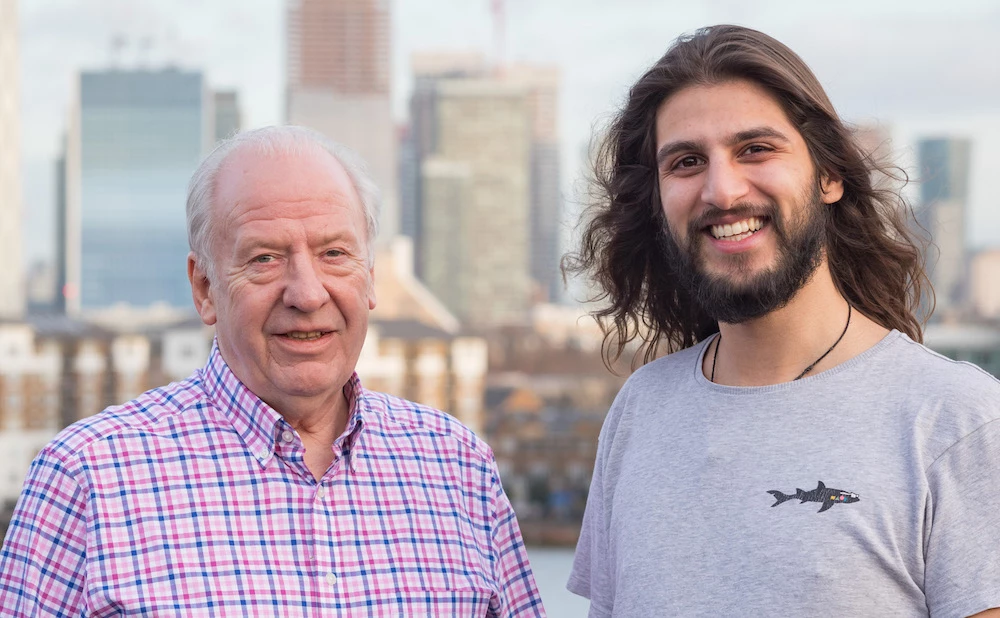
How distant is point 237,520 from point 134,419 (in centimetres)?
21

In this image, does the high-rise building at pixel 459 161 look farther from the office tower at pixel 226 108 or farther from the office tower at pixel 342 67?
the office tower at pixel 226 108

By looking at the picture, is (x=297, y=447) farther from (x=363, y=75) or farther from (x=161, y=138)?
(x=363, y=75)

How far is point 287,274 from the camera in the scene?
1789mm

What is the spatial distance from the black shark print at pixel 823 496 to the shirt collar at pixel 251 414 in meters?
0.61

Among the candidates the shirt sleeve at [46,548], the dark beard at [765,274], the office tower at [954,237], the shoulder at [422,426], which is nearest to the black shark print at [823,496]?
the dark beard at [765,274]

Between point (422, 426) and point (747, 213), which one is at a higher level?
point (747, 213)

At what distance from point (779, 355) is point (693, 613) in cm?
39

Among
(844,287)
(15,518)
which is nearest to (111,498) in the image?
(15,518)

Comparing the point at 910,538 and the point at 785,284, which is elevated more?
the point at 785,284

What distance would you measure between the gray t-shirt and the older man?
274mm

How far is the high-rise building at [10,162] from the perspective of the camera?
68.6 meters

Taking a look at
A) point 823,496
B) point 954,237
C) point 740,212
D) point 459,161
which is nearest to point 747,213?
point 740,212

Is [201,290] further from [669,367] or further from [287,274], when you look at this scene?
[669,367]

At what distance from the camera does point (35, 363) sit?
138 feet
